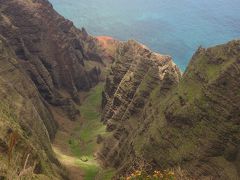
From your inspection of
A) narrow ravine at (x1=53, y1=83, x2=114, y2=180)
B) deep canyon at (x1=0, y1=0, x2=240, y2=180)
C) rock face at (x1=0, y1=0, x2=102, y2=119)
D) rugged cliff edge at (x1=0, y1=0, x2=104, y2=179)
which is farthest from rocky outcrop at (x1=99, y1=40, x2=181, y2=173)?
rock face at (x1=0, y1=0, x2=102, y2=119)

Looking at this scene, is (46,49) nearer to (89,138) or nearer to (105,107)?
(105,107)

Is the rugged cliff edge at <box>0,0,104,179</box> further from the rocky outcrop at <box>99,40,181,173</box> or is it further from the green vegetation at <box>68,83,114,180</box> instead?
the rocky outcrop at <box>99,40,181,173</box>

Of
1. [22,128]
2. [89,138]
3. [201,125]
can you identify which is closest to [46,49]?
[89,138]

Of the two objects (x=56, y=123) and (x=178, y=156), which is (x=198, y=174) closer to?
(x=178, y=156)

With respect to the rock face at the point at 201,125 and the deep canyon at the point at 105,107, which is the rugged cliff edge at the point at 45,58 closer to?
the deep canyon at the point at 105,107

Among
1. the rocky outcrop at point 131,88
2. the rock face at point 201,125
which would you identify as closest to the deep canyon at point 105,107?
the rock face at point 201,125
